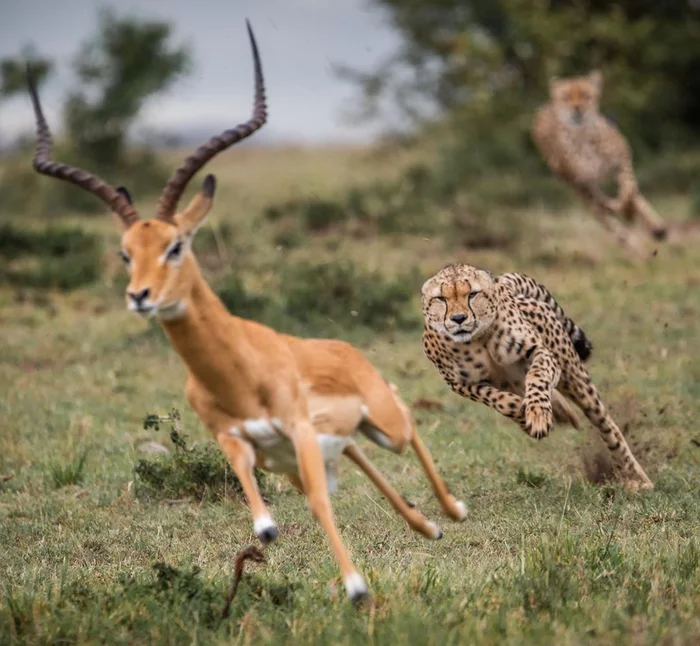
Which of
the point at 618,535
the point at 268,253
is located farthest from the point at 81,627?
the point at 268,253

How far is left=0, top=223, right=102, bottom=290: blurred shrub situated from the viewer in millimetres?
12031

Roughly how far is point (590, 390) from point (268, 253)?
21.4ft

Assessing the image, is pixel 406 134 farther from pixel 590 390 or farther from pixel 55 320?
pixel 590 390

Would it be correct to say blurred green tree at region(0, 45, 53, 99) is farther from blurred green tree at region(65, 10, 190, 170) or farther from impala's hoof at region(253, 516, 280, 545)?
impala's hoof at region(253, 516, 280, 545)

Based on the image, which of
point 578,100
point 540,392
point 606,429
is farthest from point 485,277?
point 578,100

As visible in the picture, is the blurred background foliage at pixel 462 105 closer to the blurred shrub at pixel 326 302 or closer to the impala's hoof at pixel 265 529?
the blurred shrub at pixel 326 302

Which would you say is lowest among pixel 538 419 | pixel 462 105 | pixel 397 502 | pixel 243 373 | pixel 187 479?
pixel 462 105

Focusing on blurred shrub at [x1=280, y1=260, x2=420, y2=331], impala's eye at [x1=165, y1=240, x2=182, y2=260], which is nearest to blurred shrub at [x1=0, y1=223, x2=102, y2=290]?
blurred shrub at [x1=280, y1=260, x2=420, y2=331]

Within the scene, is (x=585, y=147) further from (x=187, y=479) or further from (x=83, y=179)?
(x=83, y=179)

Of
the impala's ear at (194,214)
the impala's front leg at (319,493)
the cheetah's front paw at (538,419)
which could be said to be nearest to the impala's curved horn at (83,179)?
the impala's ear at (194,214)

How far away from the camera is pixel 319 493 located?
13.2 ft

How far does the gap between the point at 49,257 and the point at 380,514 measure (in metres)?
7.52

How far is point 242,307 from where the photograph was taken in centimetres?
1014

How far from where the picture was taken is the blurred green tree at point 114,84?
1925cm
